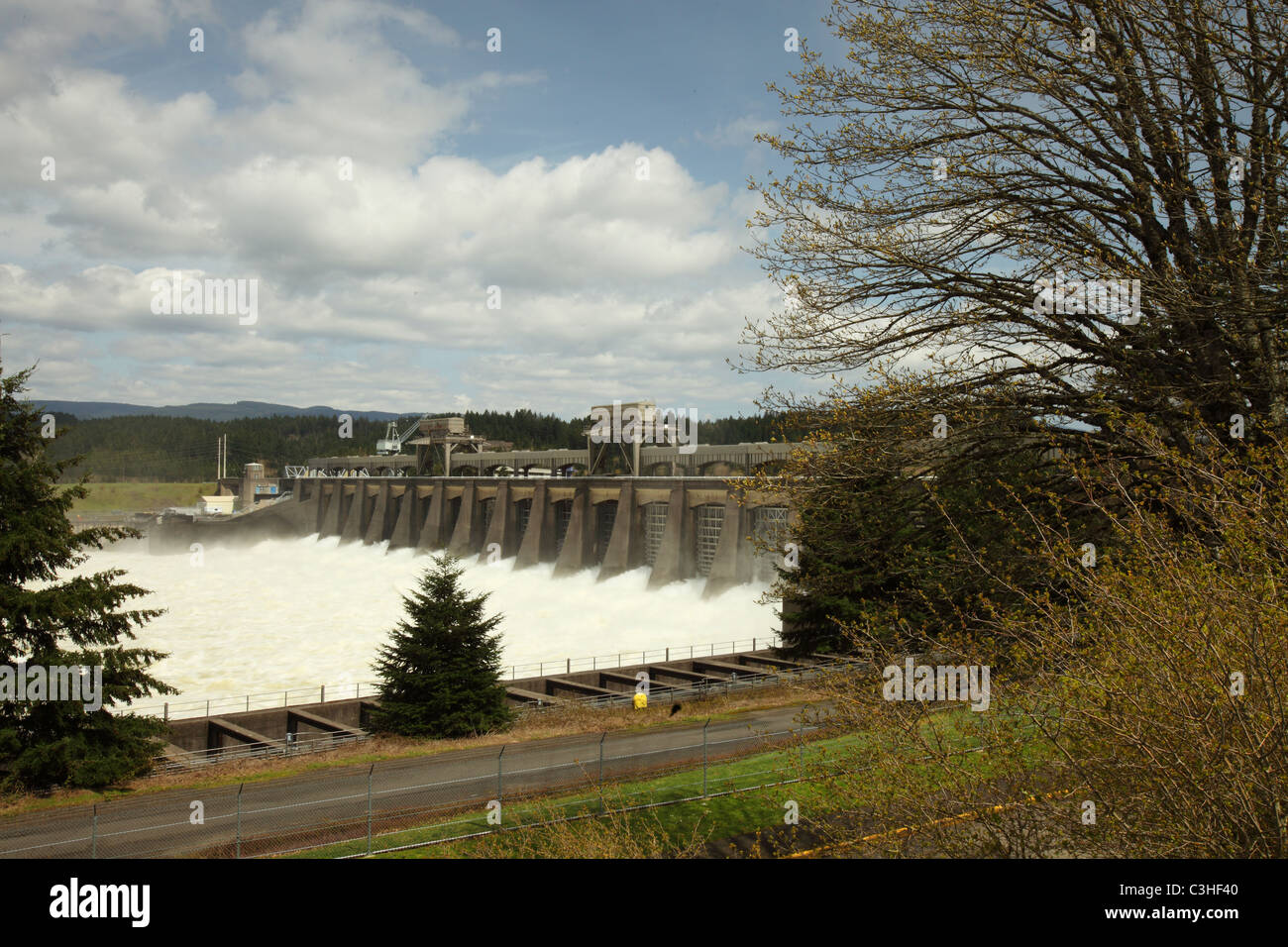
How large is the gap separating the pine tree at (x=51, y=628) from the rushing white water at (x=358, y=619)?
65.7 ft

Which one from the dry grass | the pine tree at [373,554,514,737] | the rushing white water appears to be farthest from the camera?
the rushing white water

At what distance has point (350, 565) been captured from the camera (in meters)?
83.2

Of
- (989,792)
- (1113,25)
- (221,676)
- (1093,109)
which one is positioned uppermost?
(1113,25)

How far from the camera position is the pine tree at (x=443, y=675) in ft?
84.3

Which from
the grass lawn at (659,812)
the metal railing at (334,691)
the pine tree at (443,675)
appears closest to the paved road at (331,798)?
the grass lawn at (659,812)

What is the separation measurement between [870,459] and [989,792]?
4.25 m

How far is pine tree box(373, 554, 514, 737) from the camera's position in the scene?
25703 millimetres

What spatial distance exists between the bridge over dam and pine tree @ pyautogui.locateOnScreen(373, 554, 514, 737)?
9.20m

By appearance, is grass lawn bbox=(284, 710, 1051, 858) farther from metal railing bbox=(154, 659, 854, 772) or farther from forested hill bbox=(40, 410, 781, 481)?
forested hill bbox=(40, 410, 781, 481)

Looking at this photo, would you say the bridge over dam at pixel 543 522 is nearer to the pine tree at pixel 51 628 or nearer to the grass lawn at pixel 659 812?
the grass lawn at pixel 659 812

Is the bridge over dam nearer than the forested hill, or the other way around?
the bridge over dam

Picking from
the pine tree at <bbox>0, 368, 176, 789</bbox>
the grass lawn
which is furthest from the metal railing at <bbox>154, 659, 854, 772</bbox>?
the grass lawn
